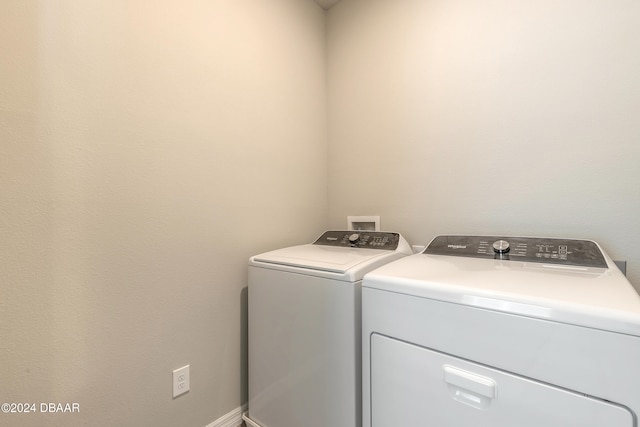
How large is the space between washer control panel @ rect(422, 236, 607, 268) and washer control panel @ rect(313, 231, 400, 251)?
6.9 inches

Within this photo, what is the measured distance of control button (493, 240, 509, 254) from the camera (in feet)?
3.48

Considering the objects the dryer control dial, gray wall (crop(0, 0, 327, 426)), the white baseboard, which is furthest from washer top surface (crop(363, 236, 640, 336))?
the white baseboard

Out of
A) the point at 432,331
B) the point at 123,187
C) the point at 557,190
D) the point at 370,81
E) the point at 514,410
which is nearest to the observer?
the point at 514,410

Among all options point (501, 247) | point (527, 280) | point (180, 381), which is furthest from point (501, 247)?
point (180, 381)

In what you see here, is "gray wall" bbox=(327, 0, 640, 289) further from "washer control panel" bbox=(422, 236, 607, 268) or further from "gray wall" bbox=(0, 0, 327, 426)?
"gray wall" bbox=(0, 0, 327, 426)

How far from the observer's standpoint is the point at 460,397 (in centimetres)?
67

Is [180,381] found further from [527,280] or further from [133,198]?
[527,280]

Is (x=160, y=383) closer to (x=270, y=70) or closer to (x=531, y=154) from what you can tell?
(x=270, y=70)

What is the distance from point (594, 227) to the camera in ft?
3.42

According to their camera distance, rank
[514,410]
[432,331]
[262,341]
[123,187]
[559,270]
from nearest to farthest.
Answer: [514,410], [432,331], [559,270], [123,187], [262,341]

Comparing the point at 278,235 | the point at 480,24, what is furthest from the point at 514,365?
the point at 480,24

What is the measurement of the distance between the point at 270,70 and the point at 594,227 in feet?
5.39

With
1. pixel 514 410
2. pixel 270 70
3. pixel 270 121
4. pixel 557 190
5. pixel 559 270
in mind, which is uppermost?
pixel 270 70

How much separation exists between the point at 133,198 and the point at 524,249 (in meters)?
1.49
